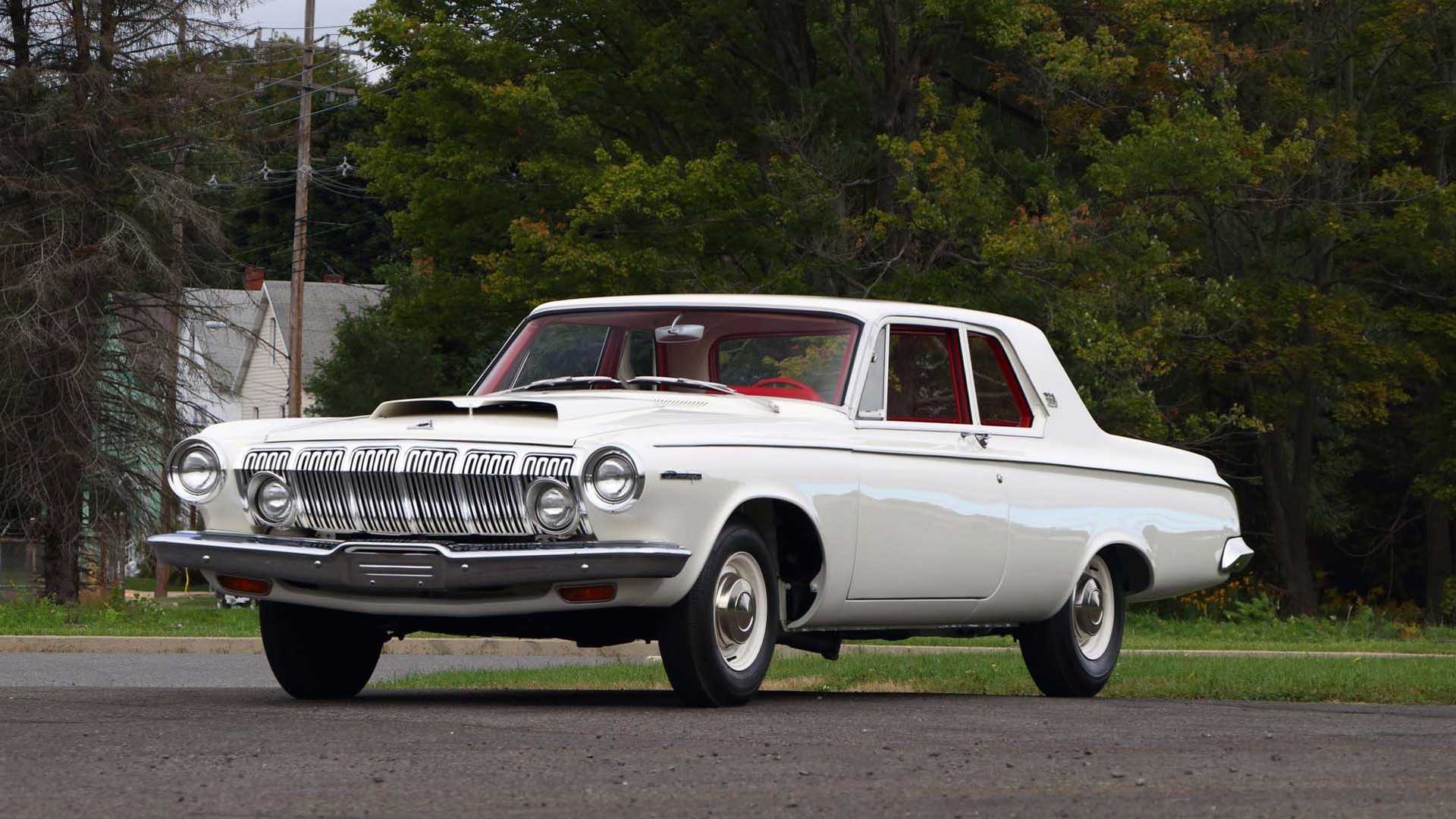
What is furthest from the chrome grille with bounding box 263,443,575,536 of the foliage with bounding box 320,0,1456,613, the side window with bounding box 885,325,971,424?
the foliage with bounding box 320,0,1456,613

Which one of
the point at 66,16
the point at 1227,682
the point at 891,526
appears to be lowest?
the point at 1227,682

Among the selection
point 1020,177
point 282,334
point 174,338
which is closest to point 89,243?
point 174,338

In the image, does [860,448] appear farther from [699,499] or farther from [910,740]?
[910,740]

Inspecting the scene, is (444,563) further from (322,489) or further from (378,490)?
(322,489)

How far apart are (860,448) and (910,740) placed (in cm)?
213

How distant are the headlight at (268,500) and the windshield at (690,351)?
147 cm

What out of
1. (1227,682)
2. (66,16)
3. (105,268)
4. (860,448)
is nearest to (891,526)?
(860,448)

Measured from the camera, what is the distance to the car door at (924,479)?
8938 millimetres

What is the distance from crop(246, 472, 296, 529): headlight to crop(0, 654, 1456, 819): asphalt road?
28.2 inches

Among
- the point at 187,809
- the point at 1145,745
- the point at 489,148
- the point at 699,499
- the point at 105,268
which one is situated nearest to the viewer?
the point at 187,809

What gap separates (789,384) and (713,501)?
1.41m

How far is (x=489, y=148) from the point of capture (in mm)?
31641

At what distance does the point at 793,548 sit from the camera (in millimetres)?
8867

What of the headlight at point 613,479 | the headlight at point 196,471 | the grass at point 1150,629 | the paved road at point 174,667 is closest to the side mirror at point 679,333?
the headlight at point 613,479
